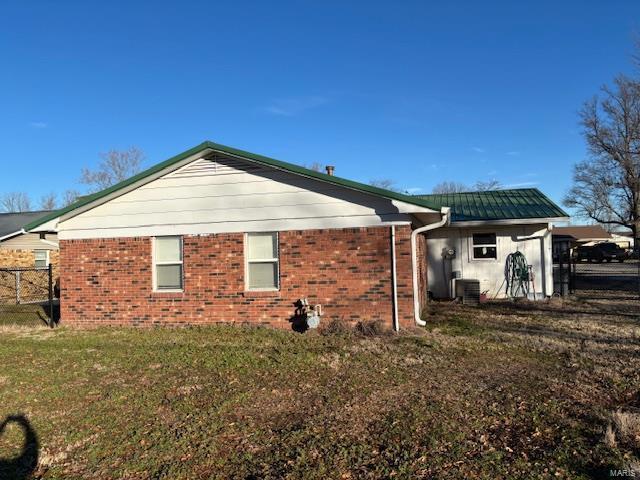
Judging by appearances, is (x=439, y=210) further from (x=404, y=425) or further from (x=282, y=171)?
(x=404, y=425)

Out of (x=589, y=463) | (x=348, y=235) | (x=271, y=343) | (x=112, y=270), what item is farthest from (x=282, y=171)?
(x=589, y=463)

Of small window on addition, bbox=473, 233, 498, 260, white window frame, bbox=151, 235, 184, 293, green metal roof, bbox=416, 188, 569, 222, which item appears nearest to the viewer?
white window frame, bbox=151, 235, 184, 293

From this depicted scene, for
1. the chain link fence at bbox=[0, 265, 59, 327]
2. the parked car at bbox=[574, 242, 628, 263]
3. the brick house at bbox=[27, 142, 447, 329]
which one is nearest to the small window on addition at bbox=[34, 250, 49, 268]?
the chain link fence at bbox=[0, 265, 59, 327]

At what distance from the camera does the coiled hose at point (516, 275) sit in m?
14.2

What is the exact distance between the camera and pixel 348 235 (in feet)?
31.4

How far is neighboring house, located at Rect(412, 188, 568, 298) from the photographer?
1407 cm

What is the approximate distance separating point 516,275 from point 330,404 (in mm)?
10683

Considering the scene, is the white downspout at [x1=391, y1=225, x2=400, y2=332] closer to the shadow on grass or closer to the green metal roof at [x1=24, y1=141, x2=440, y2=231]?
the green metal roof at [x1=24, y1=141, x2=440, y2=231]

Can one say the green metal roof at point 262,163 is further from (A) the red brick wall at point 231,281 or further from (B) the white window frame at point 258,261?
(B) the white window frame at point 258,261

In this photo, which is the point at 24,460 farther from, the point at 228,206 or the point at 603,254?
the point at 603,254

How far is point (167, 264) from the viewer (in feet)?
34.8

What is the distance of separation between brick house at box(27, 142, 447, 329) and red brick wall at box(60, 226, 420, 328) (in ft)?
0.07

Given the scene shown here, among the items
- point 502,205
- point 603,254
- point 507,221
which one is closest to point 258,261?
point 507,221

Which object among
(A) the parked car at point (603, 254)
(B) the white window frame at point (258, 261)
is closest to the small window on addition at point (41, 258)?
(B) the white window frame at point (258, 261)
